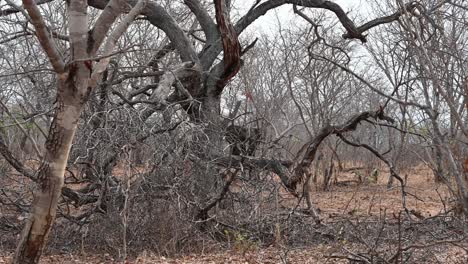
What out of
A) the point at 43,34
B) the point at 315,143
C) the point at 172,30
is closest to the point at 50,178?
the point at 43,34

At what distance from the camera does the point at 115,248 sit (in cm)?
582

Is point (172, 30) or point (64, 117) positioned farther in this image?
point (172, 30)

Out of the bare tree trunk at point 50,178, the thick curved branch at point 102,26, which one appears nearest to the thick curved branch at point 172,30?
the thick curved branch at point 102,26

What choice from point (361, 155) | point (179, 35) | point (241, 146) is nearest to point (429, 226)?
point (241, 146)

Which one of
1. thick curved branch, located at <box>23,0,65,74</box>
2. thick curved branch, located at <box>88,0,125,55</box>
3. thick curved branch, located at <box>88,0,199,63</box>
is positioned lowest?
thick curved branch, located at <box>23,0,65,74</box>

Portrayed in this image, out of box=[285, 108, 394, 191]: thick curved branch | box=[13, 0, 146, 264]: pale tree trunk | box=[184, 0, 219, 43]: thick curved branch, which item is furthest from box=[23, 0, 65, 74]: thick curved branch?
box=[184, 0, 219, 43]: thick curved branch

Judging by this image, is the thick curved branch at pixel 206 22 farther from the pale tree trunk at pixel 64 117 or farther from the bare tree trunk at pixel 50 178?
the bare tree trunk at pixel 50 178

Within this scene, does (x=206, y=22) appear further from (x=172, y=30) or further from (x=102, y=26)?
(x=102, y=26)

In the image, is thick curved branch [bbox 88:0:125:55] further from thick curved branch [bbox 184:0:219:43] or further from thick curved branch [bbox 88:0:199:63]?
thick curved branch [bbox 184:0:219:43]

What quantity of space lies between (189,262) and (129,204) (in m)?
0.86

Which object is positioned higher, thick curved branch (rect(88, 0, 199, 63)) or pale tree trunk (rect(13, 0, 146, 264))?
thick curved branch (rect(88, 0, 199, 63))

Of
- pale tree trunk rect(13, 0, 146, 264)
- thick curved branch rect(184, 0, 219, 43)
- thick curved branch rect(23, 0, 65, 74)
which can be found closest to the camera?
thick curved branch rect(23, 0, 65, 74)

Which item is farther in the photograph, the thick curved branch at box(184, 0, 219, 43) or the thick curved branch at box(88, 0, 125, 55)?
the thick curved branch at box(184, 0, 219, 43)

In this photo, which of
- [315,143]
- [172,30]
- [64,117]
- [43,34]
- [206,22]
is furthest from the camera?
[206,22]
